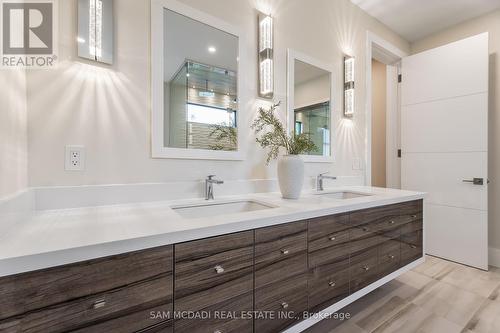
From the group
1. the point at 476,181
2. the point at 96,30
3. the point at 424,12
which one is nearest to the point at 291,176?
the point at 96,30

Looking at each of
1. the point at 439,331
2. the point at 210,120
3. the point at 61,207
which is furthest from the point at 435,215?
the point at 61,207

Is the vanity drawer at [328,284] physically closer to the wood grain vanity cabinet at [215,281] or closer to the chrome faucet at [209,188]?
the wood grain vanity cabinet at [215,281]

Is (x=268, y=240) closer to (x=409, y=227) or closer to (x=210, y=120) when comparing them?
(x=210, y=120)

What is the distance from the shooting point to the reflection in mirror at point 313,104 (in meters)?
1.87

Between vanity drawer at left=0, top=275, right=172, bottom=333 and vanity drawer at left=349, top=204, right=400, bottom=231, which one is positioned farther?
vanity drawer at left=349, top=204, right=400, bottom=231

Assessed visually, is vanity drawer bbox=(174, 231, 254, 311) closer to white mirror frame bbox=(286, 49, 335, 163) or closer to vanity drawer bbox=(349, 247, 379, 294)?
vanity drawer bbox=(349, 247, 379, 294)

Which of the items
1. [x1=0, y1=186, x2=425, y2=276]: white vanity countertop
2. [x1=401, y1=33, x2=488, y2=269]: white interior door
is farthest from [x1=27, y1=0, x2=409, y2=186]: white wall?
[x1=401, y1=33, x2=488, y2=269]: white interior door

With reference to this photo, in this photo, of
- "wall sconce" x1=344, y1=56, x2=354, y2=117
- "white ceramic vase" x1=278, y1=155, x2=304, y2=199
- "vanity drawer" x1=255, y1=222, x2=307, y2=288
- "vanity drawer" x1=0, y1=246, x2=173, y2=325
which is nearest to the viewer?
"vanity drawer" x1=0, y1=246, x2=173, y2=325

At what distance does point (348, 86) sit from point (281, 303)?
1.98 m

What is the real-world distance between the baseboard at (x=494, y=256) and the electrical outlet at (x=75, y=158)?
359cm

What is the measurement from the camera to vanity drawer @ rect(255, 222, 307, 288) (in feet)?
3.15

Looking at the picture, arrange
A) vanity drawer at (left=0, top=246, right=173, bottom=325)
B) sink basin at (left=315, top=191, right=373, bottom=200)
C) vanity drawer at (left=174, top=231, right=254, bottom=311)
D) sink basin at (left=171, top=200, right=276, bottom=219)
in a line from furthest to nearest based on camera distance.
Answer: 1. sink basin at (left=315, top=191, right=373, bottom=200)
2. sink basin at (left=171, top=200, right=276, bottom=219)
3. vanity drawer at (left=174, top=231, right=254, bottom=311)
4. vanity drawer at (left=0, top=246, right=173, bottom=325)

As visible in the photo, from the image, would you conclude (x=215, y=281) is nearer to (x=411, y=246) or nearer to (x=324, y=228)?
(x=324, y=228)

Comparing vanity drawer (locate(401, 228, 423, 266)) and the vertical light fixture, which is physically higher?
the vertical light fixture
